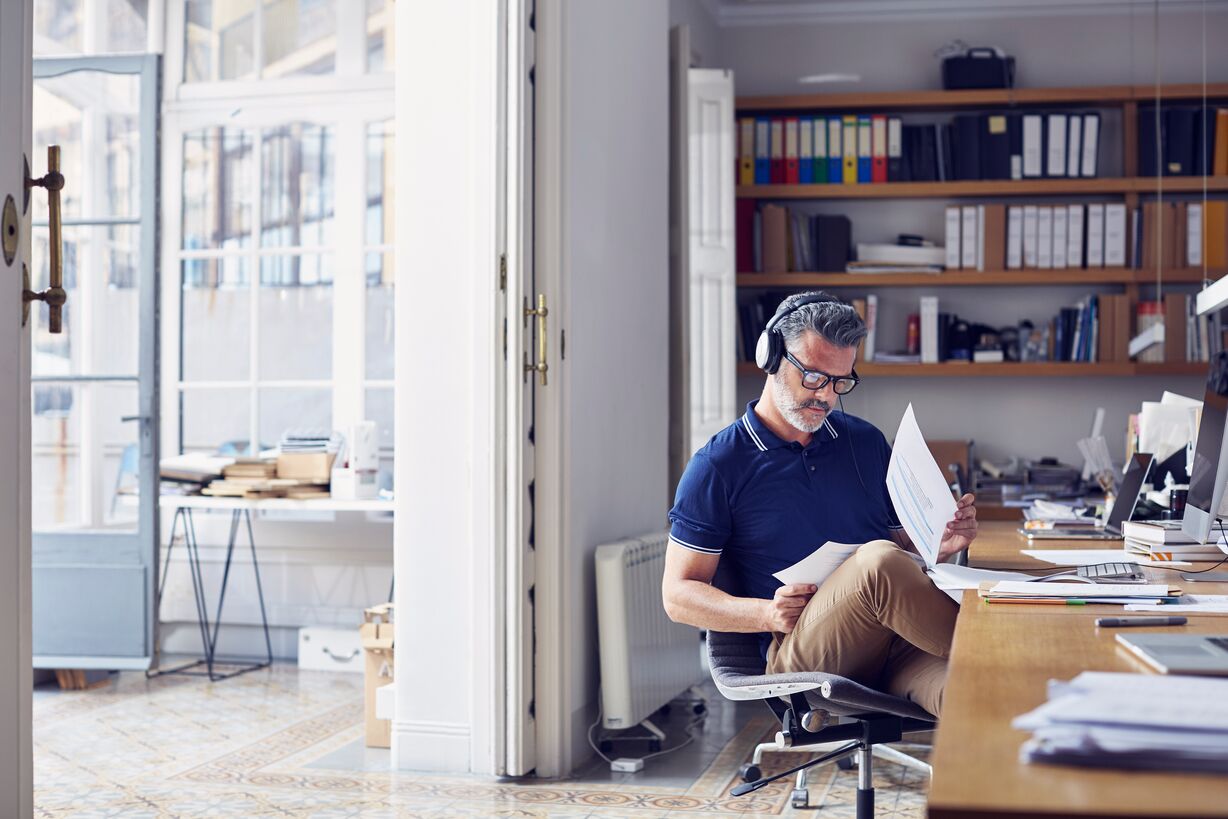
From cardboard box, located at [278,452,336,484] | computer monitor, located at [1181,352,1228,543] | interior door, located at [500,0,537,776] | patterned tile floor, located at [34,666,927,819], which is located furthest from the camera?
cardboard box, located at [278,452,336,484]

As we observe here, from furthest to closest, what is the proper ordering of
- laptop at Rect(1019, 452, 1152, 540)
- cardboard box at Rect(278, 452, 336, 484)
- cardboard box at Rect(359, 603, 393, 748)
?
cardboard box at Rect(278, 452, 336, 484) → cardboard box at Rect(359, 603, 393, 748) → laptop at Rect(1019, 452, 1152, 540)

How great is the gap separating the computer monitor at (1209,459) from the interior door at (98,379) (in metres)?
3.54

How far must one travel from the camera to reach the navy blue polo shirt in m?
2.50

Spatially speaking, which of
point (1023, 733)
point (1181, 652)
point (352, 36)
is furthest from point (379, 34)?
point (1023, 733)

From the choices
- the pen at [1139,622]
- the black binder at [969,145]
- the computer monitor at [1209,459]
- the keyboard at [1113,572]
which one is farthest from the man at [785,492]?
the black binder at [969,145]

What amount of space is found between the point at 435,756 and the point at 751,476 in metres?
1.44

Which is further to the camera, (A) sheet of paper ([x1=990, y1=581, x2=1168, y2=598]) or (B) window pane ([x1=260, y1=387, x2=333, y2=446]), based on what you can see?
(B) window pane ([x1=260, y1=387, x2=333, y2=446])

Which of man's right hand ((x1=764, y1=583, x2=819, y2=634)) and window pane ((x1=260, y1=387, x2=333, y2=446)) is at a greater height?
A: window pane ((x1=260, y1=387, x2=333, y2=446))

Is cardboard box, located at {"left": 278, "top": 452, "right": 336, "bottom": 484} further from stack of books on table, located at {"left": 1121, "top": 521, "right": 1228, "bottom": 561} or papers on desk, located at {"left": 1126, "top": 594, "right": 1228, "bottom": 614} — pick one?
papers on desk, located at {"left": 1126, "top": 594, "right": 1228, "bottom": 614}

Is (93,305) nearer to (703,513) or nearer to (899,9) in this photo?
(703,513)

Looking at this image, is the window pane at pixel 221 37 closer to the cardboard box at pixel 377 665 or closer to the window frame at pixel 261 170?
the window frame at pixel 261 170

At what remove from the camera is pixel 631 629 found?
11.9ft

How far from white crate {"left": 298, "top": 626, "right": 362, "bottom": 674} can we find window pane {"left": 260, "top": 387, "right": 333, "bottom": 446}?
0.82 meters

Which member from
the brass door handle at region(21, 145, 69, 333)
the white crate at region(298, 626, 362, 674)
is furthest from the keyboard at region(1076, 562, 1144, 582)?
the white crate at region(298, 626, 362, 674)
